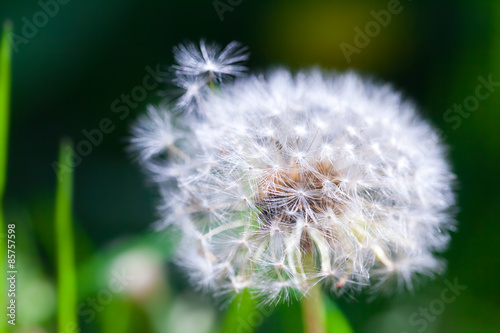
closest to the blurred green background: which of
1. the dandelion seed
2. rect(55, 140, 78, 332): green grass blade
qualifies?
rect(55, 140, 78, 332): green grass blade

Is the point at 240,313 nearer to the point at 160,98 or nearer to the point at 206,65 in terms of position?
the point at 206,65

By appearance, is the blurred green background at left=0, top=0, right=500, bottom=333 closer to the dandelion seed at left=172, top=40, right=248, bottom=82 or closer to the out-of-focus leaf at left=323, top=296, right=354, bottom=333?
the out-of-focus leaf at left=323, top=296, right=354, bottom=333

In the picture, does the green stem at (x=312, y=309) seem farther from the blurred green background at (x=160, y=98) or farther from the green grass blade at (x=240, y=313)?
the blurred green background at (x=160, y=98)

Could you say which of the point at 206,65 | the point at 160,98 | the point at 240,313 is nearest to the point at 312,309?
the point at 240,313

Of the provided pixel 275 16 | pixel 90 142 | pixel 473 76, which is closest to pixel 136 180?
pixel 90 142

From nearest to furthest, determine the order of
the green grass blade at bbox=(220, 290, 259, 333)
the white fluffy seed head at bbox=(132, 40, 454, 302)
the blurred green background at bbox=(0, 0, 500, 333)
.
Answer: the white fluffy seed head at bbox=(132, 40, 454, 302) → the green grass blade at bbox=(220, 290, 259, 333) → the blurred green background at bbox=(0, 0, 500, 333)

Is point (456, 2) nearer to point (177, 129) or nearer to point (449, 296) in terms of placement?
point (449, 296)
